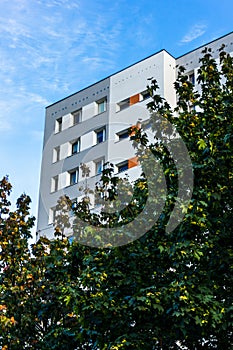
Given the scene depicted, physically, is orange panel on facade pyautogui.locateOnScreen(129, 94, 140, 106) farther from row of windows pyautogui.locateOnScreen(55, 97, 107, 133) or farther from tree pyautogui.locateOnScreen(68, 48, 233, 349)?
tree pyautogui.locateOnScreen(68, 48, 233, 349)

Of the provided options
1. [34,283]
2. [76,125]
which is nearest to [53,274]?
[34,283]

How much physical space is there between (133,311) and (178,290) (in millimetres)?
1089

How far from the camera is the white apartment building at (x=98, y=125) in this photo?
34.0 m

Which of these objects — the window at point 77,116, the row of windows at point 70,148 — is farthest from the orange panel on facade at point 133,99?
the window at point 77,116

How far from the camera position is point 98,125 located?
36.6 metres

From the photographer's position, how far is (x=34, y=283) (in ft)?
51.4

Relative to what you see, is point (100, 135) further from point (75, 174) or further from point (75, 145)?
point (75, 174)

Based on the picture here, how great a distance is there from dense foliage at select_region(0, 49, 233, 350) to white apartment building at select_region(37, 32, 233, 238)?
1725cm

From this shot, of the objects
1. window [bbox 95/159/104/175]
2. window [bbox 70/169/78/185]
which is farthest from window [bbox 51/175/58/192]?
window [bbox 95/159/104/175]

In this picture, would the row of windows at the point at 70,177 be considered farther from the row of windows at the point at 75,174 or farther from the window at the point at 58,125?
the window at the point at 58,125

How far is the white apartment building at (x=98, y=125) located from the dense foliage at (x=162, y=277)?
56.6ft

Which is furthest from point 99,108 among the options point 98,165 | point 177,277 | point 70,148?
point 177,277

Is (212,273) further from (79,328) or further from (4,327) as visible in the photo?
(4,327)

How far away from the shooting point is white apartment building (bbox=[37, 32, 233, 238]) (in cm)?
3400
